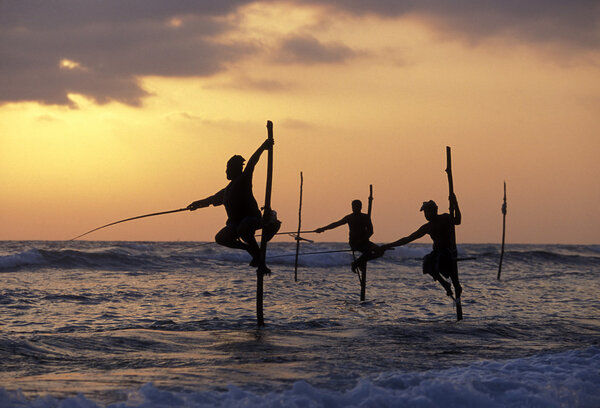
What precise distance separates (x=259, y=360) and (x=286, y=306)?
986 cm

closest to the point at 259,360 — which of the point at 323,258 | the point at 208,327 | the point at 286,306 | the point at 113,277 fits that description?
the point at 208,327

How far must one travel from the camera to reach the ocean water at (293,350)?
24.7 feet

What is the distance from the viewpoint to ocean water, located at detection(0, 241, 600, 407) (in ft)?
24.7

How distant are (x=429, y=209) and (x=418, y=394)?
7.72 m

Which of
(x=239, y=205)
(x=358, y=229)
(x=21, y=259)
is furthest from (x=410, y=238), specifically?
(x=21, y=259)

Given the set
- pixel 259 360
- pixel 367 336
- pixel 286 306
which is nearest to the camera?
pixel 259 360

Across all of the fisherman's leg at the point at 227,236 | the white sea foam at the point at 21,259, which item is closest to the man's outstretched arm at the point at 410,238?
the fisherman's leg at the point at 227,236

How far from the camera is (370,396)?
24.3 ft

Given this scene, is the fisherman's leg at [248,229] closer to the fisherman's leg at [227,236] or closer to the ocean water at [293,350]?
the fisherman's leg at [227,236]

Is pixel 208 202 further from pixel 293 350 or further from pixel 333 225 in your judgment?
pixel 333 225

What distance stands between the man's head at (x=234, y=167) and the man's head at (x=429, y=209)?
14.9 ft

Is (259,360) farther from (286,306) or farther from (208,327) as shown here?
(286,306)

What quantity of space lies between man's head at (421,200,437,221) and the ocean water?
2426 millimetres

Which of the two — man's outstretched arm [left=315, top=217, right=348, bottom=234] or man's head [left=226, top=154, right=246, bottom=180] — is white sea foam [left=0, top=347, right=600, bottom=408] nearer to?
man's head [left=226, top=154, right=246, bottom=180]
